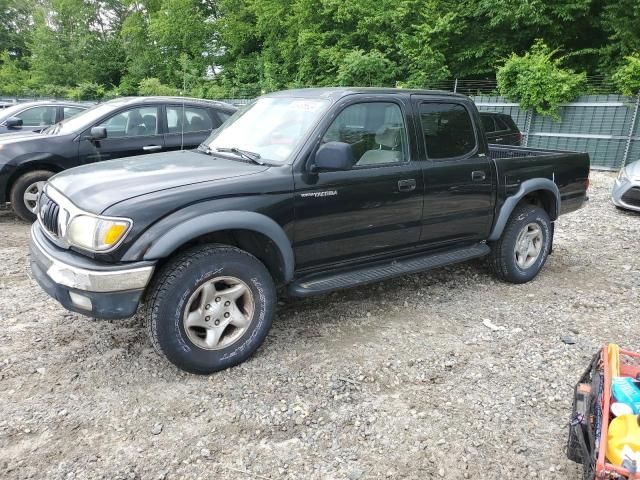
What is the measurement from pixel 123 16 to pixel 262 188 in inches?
1691

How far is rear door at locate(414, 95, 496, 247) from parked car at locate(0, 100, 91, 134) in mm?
6896

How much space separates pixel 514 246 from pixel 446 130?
4.63ft

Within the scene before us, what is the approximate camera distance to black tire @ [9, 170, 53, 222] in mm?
6539

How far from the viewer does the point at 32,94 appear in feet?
106

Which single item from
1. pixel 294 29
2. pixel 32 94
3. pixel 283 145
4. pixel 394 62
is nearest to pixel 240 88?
pixel 294 29

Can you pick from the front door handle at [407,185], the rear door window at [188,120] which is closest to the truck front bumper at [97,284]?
the front door handle at [407,185]

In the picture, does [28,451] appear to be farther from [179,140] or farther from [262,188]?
[179,140]

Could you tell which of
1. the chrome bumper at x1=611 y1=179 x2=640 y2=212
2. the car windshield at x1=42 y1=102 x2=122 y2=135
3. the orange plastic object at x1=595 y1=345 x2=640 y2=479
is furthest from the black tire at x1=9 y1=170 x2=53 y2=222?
the chrome bumper at x1=611 y1=179 x2=640 y2=212

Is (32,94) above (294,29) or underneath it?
underneath

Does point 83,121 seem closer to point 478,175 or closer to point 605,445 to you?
point 478,175

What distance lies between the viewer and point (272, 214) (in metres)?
3.36

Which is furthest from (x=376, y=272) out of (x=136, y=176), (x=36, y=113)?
(x=36, y=113)

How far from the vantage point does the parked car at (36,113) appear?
8.76 meters

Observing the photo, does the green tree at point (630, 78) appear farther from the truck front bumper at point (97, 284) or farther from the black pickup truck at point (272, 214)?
the truck front bumper at point (97, 284)
